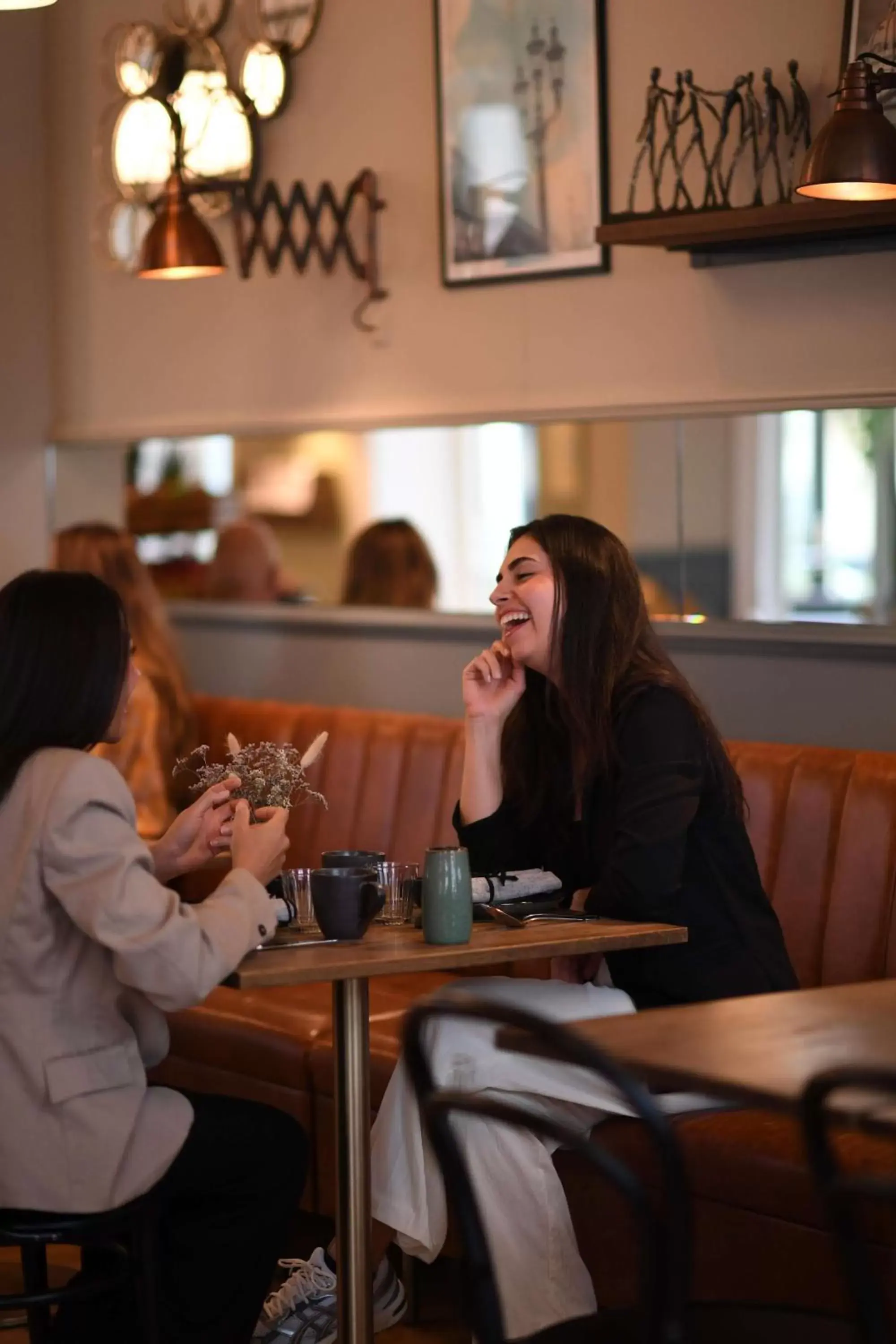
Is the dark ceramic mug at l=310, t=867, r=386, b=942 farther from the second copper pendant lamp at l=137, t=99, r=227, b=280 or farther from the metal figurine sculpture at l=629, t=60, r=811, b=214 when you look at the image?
the second copper pendant lamp at l=137, t=99, r=227, b=280

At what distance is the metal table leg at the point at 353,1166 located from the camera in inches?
102

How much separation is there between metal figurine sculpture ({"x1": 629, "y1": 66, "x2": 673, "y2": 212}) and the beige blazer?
6.92 feet

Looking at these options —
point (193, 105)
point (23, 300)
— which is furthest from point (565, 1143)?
point (23, 300)

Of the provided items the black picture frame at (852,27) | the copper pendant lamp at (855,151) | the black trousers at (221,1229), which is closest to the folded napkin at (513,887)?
the black trousers at (221,1229)

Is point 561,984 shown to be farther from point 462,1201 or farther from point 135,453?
point 135,453

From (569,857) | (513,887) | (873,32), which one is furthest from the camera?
(873,32)

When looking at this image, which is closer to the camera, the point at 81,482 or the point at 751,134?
the point at 751,134

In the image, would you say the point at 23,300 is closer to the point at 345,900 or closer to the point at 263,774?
the point at 263,774

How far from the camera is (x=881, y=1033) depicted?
80.4 inches

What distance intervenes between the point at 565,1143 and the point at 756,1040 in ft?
1.04

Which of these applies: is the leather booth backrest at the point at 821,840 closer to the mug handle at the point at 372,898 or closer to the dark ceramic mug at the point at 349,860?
the dark ceramic mug at the point at 349,860

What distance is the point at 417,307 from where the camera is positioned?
4715 millimetres

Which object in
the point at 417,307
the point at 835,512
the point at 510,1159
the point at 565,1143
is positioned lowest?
the point at 510,1159

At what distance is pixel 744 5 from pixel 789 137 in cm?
34
